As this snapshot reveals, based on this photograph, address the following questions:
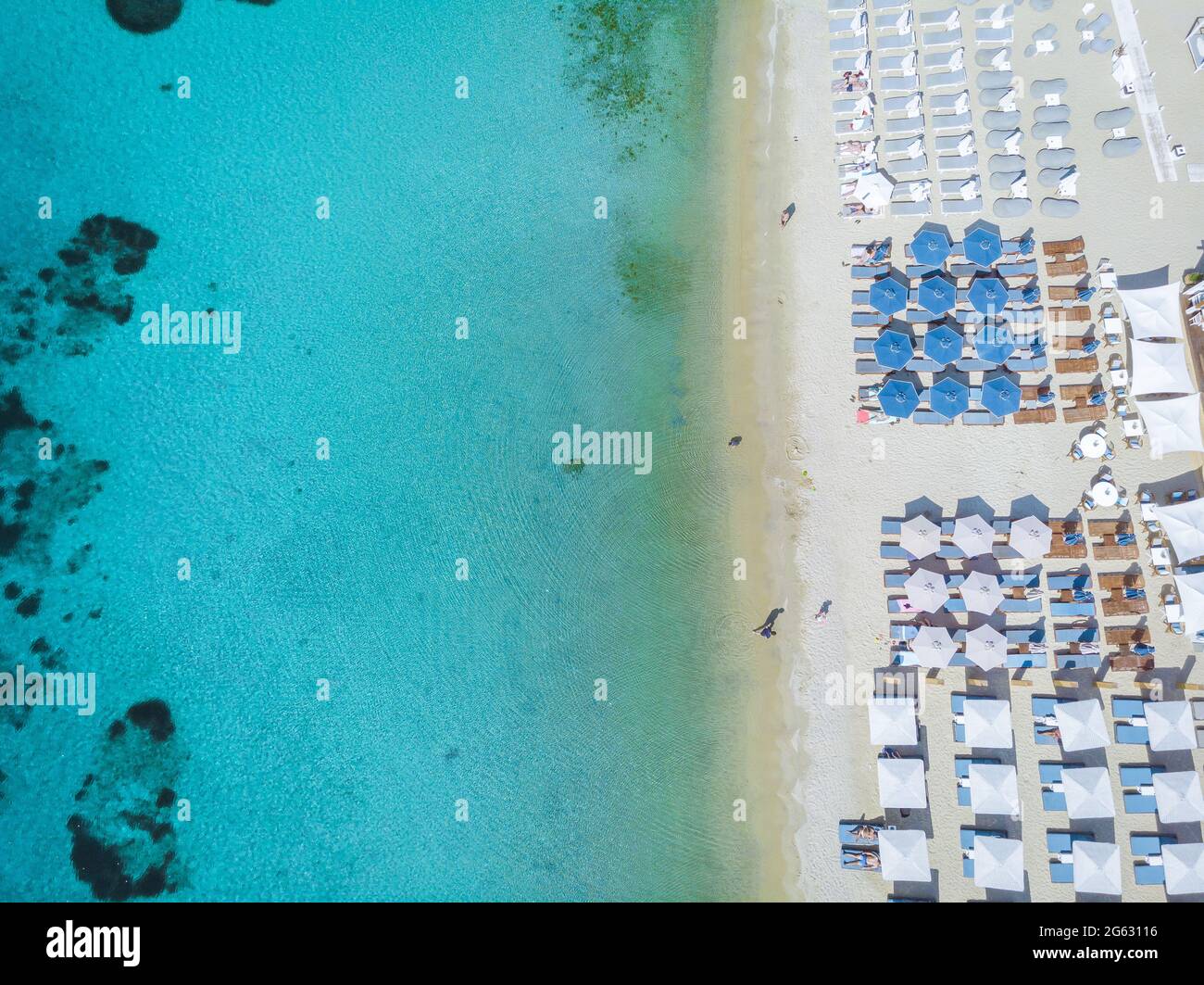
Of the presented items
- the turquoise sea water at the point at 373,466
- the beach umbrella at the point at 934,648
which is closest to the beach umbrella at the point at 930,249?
A: the turquoise sea water at the point at 373,466

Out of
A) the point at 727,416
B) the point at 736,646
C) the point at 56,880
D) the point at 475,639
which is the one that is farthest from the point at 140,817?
the point at 727,416

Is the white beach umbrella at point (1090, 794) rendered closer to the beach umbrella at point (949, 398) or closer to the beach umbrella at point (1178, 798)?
the beach umbrella at point (1178, 798)

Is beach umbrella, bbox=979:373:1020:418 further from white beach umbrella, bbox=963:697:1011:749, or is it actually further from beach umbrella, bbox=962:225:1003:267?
white beach umbrella, bbox=963:697:1011:749

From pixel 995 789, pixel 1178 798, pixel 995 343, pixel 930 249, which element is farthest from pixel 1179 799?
pixel 930 249

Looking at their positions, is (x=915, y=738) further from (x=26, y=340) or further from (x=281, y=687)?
(x=26, y=340)

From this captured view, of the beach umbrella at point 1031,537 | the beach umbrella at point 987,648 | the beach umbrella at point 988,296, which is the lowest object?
the beach umbrella at point 987,648

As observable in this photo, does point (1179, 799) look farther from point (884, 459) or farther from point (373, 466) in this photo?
point (373, 466)
